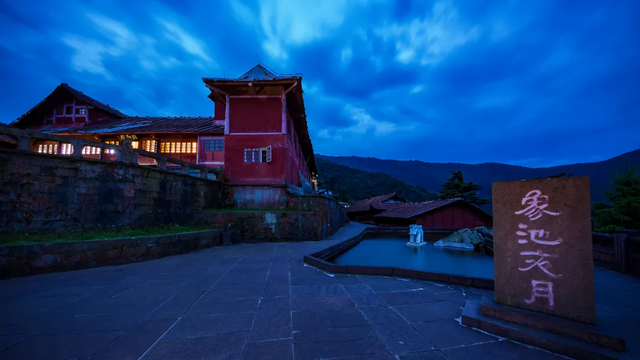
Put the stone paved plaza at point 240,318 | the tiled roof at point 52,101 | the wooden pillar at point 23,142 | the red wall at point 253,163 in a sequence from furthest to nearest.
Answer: the tiled roof at point 52,101 → the red wall at point 253,163 → the wooden pillar at point 23,142 → the stone paved plaza at point 240,318

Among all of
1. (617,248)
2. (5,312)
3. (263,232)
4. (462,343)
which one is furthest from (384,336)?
(263,232)

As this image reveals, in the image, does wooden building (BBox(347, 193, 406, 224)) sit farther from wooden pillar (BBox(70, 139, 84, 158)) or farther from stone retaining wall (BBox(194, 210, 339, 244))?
wooden pillar (BBox(70, 139, 84, 158))

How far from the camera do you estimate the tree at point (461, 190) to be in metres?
34.5

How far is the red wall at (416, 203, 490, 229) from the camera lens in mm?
20611

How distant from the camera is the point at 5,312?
3484mm

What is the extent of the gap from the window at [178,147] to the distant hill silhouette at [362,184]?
116 feet

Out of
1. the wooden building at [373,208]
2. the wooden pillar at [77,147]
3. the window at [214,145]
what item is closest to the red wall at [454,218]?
the wooden building at [373,208]

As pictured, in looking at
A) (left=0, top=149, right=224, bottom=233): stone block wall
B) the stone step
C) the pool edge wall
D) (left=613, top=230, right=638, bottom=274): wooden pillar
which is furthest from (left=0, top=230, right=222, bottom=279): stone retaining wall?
(left=613, top=230, right=638, bottom=274): wooden pillar

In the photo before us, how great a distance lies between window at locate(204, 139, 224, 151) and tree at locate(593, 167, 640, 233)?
2509 centimetres

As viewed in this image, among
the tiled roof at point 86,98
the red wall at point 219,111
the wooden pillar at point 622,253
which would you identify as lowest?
the wooden pillar at point 622,253

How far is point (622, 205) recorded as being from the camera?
45.2 ft

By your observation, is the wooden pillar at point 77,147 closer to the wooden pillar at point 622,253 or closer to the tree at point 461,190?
the wooden pillar at point 622,253

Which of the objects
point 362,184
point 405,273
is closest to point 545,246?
point 405,273

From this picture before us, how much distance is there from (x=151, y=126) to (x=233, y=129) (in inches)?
374
